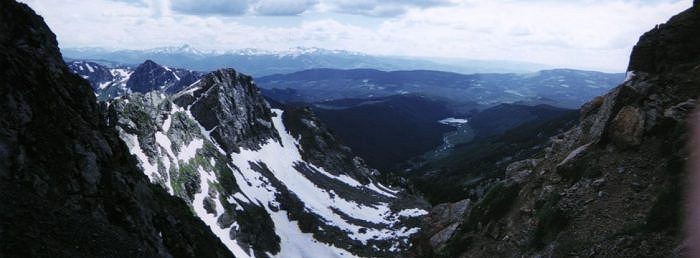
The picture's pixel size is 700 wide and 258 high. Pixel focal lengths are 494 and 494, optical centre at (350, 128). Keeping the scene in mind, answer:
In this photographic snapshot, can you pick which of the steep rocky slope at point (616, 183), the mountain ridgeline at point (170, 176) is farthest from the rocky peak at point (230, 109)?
the steep rocky slope at point (616, 183)

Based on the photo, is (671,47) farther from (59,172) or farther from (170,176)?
(170,176)

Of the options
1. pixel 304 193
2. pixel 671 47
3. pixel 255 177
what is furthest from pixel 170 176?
pixel 671 47

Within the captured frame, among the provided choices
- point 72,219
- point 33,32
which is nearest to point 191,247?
point 72,219

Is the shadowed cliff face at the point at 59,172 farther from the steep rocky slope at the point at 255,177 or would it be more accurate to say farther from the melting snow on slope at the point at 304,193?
the melting snow on slope at the point at 304,193

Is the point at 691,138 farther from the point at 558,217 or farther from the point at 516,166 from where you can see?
the point at 516,166

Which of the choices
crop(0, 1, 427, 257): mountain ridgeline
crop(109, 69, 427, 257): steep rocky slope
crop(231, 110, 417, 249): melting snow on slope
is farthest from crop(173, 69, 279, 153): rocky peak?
crop(231, 110, 417, 249): melting snow on slope
